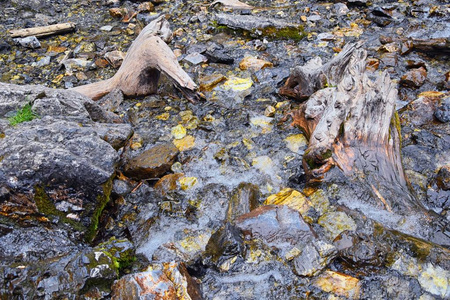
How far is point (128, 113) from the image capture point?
16.8 ft

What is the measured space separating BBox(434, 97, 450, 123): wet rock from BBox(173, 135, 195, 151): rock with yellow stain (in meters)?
3.00

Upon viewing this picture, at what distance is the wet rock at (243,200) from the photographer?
3473 millimetres

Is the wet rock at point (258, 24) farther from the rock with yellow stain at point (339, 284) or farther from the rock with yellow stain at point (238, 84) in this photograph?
the rock with yellow stain at point (339, 284)

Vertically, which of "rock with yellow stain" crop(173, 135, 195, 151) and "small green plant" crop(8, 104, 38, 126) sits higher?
"small green plant" crop(8, 104, 38, 126)

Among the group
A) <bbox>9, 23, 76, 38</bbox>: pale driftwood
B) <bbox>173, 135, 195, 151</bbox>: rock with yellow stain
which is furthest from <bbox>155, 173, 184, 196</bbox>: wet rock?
<bbox>9, 23, 76, 38</bbox>: pale driftwood

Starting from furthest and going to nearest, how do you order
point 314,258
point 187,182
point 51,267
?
1. point 187,182
2. point 314,258
3. point 51,267

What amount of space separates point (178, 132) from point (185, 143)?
256 millimetres

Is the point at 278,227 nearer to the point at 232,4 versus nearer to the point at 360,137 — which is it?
the point at 360,137

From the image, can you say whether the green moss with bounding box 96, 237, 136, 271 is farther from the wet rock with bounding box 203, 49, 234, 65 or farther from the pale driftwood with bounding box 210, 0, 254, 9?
the pale driftwood with bounding box 210, 0, 254, 9

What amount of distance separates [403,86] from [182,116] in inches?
124

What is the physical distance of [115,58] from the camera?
6.25 metres

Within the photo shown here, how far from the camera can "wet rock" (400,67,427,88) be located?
509 cm

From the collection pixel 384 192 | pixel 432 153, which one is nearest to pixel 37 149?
pixel 384 192

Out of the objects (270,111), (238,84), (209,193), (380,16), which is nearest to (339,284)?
(209,193)
